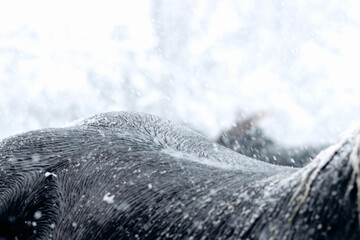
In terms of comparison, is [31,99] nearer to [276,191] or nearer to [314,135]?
[314,135]

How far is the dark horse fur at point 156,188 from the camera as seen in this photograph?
1.26 m

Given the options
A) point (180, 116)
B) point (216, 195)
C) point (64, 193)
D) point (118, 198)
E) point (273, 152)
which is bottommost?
point (216, 195)

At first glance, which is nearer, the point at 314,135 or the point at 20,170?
the point at 20,170

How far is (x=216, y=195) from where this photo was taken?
166 cm

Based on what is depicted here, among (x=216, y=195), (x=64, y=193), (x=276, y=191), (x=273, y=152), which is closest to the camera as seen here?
(x=276, y=191)

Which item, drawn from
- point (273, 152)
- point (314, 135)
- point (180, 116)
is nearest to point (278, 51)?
point (180, 116)

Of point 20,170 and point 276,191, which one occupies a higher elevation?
point 20,170

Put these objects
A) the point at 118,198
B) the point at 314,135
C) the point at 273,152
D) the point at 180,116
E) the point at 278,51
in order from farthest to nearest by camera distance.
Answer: the point at 278,51, the point at 180,116, the point at 314,135, the point at 273,152, the point at 118,198

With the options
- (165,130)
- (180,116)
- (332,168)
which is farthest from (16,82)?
(332,168)

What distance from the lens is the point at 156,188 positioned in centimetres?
191

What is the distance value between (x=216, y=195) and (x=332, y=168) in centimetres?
49

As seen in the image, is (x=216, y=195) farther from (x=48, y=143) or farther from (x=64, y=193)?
(x=48, y=143)

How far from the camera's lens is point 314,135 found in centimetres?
935

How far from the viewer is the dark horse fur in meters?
1.26
